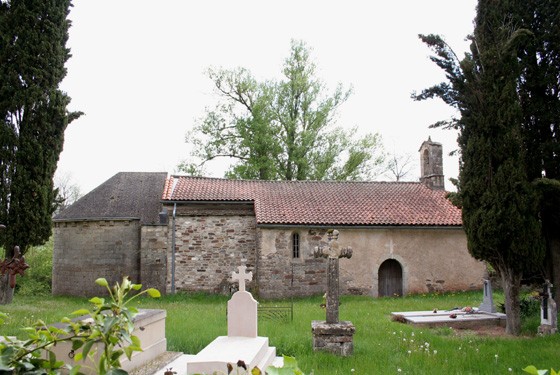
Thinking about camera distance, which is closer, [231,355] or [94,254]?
[231,355]

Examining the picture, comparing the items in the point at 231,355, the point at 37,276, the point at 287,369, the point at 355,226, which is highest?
the point at 355,226

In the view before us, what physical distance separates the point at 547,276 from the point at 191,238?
13812 millimetres

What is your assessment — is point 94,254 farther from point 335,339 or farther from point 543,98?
point 543,98

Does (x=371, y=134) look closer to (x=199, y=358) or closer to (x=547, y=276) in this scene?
(x=547, y=276)

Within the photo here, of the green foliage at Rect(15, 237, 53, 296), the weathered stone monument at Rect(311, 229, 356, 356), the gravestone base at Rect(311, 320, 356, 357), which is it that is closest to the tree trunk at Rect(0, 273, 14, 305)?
the green foliage at Rect(15, 237, 53, 296)

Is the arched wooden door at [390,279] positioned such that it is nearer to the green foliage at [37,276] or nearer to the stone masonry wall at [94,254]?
the stone masonry wall at [94,254]

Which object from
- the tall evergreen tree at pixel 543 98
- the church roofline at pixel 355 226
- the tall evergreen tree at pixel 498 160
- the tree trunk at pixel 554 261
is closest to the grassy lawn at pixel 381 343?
the tree trunk at pixel 554 261

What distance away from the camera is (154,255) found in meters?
21.2

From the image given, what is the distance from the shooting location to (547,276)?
12.8 metres

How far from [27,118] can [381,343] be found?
1397 centimetres

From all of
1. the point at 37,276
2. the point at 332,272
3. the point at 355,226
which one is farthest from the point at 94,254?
→ the point at 332,272

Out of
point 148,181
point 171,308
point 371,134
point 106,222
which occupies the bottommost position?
point 171,308

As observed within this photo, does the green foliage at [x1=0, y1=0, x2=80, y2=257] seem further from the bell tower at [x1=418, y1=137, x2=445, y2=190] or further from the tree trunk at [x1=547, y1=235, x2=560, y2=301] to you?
the bell tower at [x1=418, y1=137, x2=445, y2=190]

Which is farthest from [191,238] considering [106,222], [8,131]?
[8,131]
